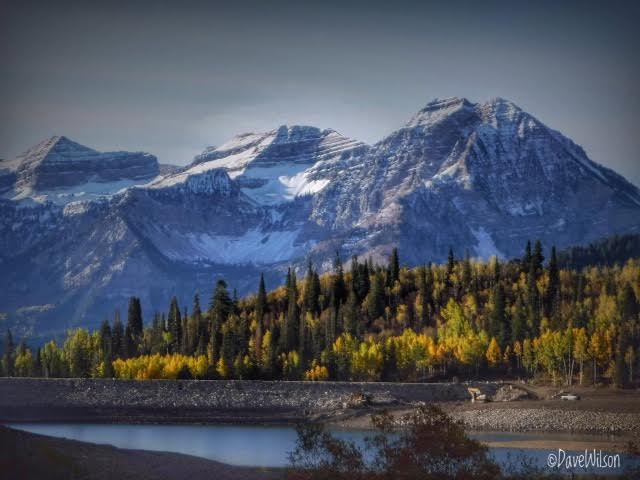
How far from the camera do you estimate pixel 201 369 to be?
144500 millimetres

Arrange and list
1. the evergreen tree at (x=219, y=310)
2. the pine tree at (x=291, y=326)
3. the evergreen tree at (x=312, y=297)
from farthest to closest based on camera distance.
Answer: the evergreen tree at (x=312, y=297), the evergreen tree at (x=219, y=310), the pine tree at (x=291, y=326)

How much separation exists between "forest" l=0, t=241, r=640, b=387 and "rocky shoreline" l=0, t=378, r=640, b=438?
11165mm

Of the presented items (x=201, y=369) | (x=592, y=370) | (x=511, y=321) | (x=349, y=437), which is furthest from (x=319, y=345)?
(x=349, y=437)

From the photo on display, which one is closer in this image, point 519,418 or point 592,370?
point 519,418

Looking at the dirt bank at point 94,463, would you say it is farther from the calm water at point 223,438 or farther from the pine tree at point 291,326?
the pine tree at point 291,326

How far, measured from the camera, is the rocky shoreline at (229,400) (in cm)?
12562

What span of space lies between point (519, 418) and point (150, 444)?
123 ft

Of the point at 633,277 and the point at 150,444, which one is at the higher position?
the point at 633,277

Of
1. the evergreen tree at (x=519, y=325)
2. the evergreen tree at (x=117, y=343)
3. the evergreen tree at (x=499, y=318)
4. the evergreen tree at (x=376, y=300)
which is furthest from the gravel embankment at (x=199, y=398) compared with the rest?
the evergreen tree at (x=376, y=300)

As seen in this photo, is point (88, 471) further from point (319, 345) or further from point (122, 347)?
point (122, 347)

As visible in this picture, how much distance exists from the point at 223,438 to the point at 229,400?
22100 millimetres

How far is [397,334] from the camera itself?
161 m

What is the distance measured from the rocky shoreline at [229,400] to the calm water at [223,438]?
5.58 metres

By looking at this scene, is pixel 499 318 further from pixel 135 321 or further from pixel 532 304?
pixel 135 321
